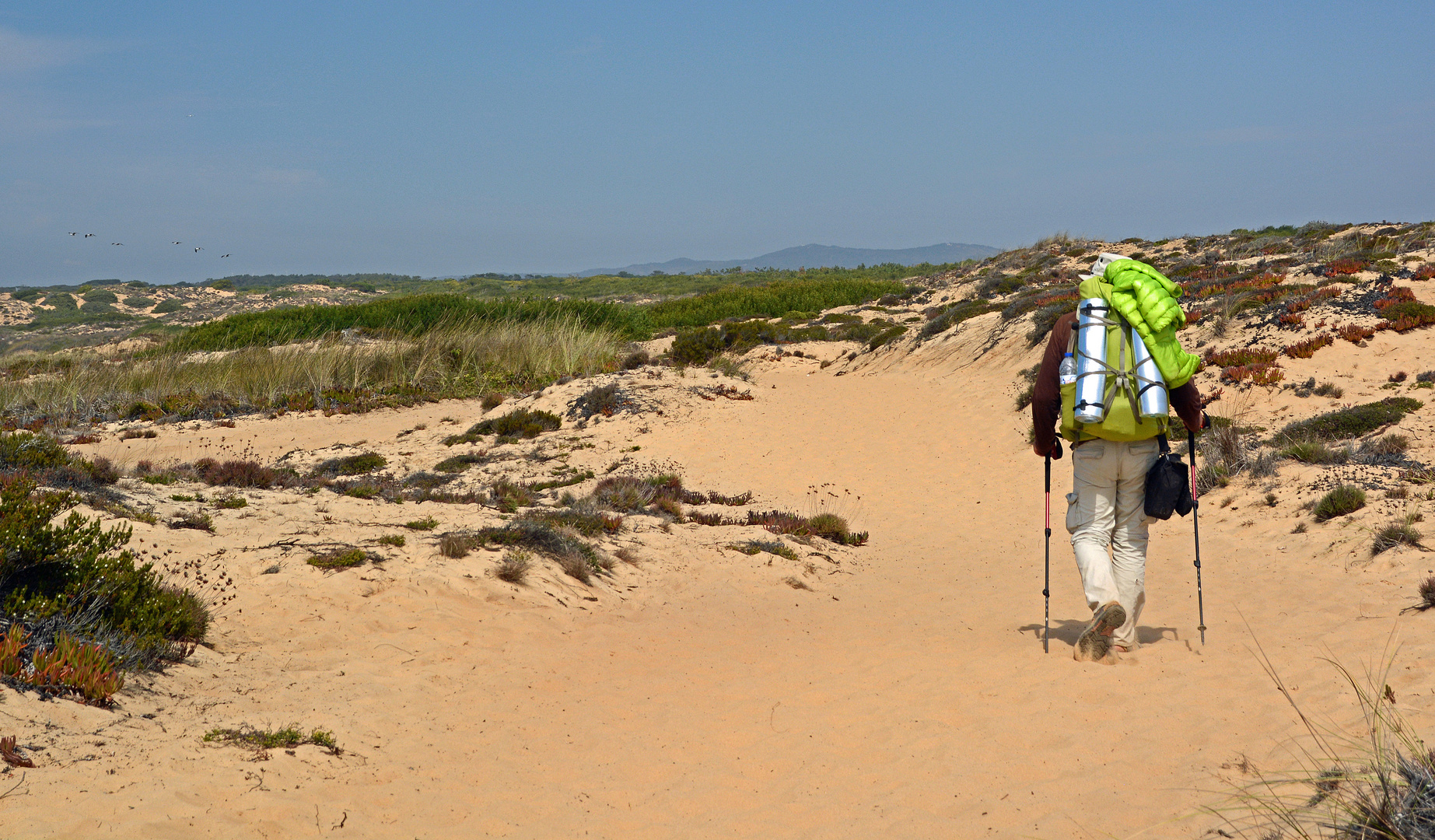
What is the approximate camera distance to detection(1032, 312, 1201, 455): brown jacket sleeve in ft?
18.2

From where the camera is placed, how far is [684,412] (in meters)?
17.8

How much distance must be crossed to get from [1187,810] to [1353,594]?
4620 mm

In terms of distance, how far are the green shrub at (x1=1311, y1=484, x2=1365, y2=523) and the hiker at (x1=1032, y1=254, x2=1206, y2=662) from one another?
179 inches

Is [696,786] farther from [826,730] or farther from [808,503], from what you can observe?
[808,503]

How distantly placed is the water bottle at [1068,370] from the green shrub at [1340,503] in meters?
5.47

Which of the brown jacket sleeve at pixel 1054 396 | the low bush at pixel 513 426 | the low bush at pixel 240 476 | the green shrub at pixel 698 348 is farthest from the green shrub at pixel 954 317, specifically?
the brown jacket sleeve at pixel 1054 396

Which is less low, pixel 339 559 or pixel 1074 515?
pixel 1074 515

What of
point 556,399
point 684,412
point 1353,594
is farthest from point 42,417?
point 1353,594

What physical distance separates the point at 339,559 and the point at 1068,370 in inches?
222

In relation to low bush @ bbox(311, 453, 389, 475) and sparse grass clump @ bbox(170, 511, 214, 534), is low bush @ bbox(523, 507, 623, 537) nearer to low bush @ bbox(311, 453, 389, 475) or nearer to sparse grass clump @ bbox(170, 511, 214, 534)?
sparse grass clump @ bbox(170, 511, 214, 534)

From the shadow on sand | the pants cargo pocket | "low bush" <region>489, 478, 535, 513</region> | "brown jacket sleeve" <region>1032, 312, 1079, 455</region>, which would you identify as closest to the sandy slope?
the shadow on sand

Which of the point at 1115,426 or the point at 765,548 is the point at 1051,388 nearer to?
the point at 1115,426

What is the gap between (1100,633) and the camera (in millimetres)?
5699

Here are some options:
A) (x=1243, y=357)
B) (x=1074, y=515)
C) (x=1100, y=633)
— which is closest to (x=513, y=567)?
(x=1074, y=515)
